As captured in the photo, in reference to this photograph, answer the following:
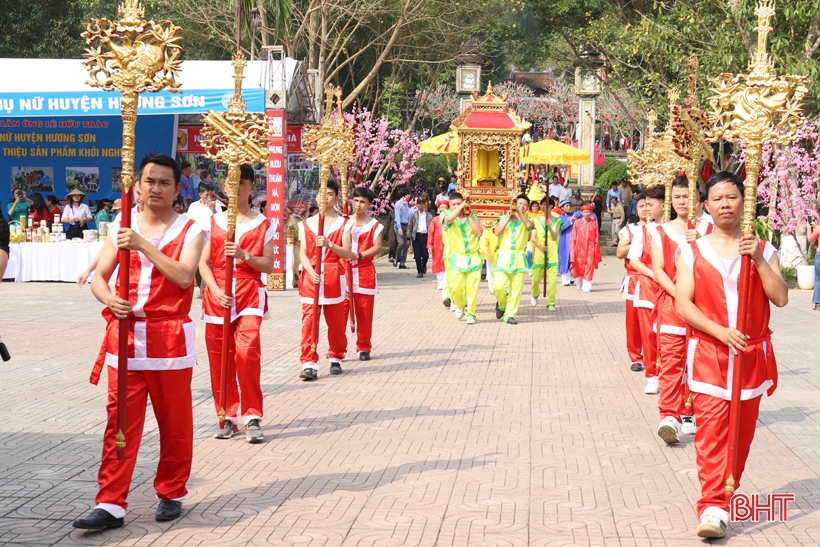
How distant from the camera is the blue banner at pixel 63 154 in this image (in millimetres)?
22094

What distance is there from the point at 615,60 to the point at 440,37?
4.75 m

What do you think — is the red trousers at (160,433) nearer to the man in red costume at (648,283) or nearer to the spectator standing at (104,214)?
the man in red costume at (648,283)

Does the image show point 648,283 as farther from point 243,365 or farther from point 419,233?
point 419,233

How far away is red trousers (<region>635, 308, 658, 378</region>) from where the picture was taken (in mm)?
9227

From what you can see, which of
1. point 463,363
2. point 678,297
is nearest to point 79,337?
point 463,363

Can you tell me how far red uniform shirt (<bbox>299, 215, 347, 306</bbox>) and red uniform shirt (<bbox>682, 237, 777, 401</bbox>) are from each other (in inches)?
204

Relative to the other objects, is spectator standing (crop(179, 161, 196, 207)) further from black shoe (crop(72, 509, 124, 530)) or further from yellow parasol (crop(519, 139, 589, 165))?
black shoe (crop(72, 509, 124, 530))

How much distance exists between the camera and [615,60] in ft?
87.1

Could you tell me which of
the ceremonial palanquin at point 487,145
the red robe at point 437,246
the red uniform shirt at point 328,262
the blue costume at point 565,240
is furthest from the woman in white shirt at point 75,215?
the red uniform shirt at point 328,262

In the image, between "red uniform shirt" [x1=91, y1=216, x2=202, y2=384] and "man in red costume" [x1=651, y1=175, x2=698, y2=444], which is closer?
"red uniform shirt" [x1=91, y1=216, x2=202, y2=384]

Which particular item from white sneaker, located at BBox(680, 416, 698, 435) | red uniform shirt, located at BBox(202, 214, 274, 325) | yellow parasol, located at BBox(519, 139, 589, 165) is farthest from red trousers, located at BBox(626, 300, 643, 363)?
yellow parasol, located at BBox(519, 139, 589, 165)

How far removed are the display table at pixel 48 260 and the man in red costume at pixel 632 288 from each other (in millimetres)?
11994

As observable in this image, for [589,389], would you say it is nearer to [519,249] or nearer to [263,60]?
[519,249]

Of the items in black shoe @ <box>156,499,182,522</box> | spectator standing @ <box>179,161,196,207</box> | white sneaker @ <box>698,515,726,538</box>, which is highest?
spectator standing @ <box>179,161,196,207</box>
